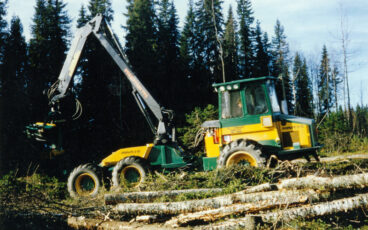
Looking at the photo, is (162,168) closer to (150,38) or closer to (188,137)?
(188,137)

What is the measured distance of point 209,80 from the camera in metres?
32.5

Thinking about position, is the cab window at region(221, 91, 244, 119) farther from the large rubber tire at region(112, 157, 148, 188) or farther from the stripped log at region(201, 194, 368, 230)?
the stripped log at region(201, 194, 368, 230)

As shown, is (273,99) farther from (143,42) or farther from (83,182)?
(143,42)

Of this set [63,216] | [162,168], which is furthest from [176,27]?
[63,216]

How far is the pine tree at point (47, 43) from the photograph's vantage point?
2383 centimetres

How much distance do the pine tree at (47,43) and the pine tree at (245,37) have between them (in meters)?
20.7

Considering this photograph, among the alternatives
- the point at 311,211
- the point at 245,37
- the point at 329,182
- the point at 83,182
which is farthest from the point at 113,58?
the point at 245,37

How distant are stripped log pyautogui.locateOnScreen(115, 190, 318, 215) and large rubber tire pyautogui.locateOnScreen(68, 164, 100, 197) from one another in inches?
115

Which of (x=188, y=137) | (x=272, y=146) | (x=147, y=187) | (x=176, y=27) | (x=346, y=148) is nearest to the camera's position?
(x=147, y=187)

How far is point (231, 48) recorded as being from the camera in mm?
36469

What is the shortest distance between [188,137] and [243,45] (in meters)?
24.9

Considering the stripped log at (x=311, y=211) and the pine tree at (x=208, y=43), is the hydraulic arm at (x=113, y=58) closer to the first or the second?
the stripped log at (x=311, y=211)

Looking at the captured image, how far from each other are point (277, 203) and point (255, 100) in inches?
153

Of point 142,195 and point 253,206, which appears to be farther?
point 142,195
